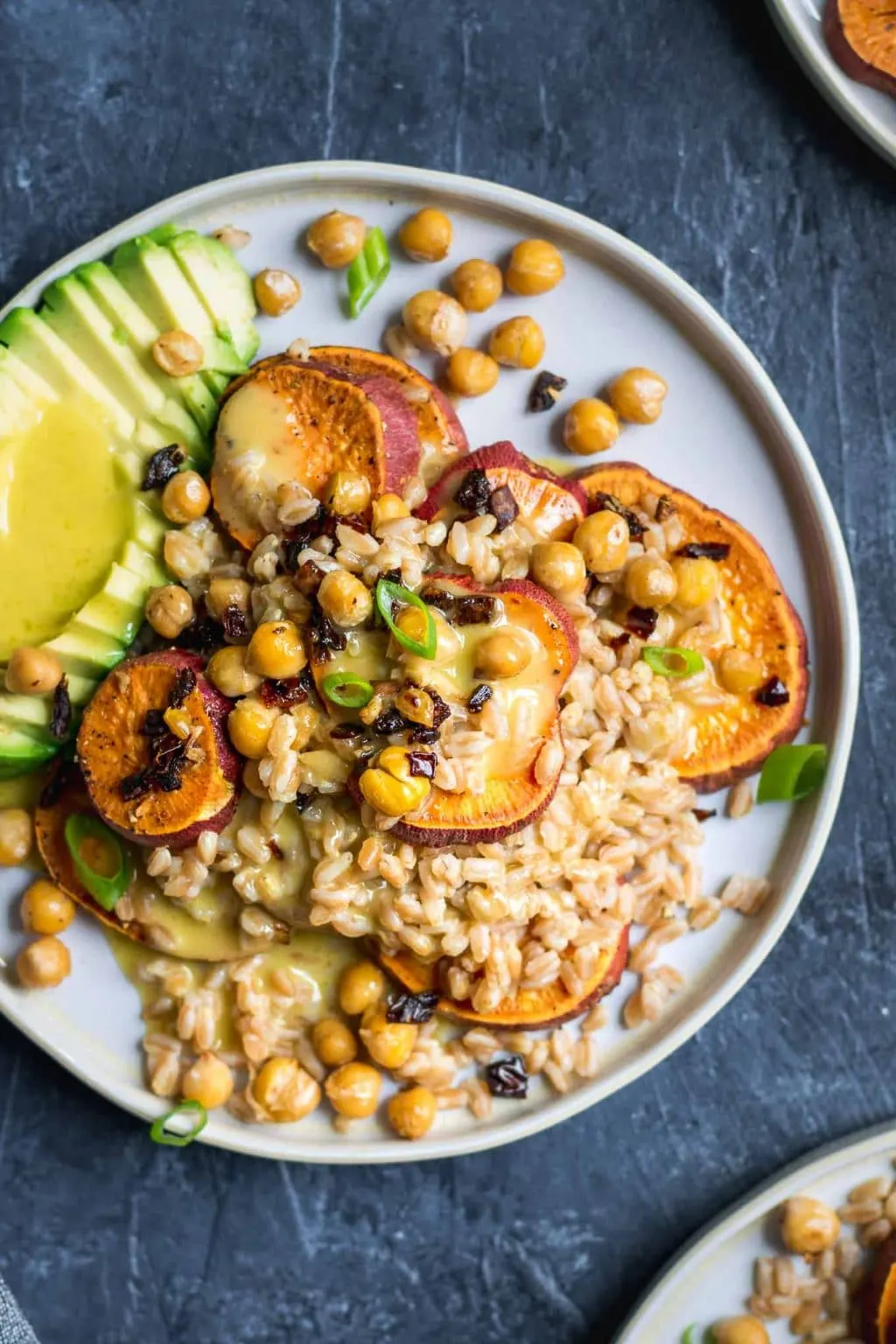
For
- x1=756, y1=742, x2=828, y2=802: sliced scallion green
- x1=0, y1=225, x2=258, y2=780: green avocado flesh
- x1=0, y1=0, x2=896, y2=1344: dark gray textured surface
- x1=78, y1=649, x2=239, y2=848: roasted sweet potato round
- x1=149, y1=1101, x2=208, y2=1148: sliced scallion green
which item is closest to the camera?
x1=78, y1=649, x2=239, y2=848: roasted sweet potato round

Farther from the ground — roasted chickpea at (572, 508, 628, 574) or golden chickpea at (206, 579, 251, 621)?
roasted chickpea at (572, 508, 628, 574)

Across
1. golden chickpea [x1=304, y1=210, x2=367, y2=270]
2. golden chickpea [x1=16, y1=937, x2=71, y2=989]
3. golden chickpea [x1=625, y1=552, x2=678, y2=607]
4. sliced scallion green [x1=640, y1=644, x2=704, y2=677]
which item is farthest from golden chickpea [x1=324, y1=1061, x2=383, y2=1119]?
golden chickpea [x1=304, y1=210, x2=367, y2=270]

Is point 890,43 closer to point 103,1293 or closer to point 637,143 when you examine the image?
point 637,143

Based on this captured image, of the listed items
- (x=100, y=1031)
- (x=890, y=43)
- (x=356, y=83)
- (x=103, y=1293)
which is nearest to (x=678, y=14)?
(x=890, y=43)

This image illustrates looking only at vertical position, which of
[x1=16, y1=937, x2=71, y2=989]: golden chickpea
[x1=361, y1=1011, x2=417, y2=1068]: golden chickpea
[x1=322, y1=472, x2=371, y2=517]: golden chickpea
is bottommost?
[x1=16, y1=937, x2=71, y2=989]: golden chickpea

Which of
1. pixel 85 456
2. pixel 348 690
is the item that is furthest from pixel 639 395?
pixel 85 456

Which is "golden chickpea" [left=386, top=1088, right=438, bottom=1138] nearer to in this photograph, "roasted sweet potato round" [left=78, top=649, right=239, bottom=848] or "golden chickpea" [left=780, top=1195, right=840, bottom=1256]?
"roasted sweet potato round" [left=78, top=649, right=239, bottom=848]

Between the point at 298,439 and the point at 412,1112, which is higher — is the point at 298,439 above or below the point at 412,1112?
above

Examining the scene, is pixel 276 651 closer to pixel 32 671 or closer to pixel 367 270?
pixel 32 671
